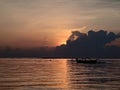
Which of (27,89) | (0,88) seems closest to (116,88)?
(27,89)

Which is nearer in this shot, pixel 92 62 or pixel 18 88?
pixel 18 88

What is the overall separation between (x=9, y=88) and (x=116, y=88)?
19.1 m

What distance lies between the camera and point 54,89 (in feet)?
163

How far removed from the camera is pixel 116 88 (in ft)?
172

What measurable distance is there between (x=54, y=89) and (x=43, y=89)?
1927 mm

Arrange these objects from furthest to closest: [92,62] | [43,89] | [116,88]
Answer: [92,62] < [116,88] < [43,89]

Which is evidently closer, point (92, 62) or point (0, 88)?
point (0, 88)

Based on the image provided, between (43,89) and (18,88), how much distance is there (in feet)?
15.7

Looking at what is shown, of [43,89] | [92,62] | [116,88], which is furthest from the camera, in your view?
[92,62]

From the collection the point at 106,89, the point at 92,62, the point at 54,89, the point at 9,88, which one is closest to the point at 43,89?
the point at 54,89

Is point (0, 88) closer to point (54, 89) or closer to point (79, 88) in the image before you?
point (54, 89)

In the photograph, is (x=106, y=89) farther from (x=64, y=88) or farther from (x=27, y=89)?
(x=27, y=89)

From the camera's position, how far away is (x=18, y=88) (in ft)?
167

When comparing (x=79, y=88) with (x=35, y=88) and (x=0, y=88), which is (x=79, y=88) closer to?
(x=35, y=88)
